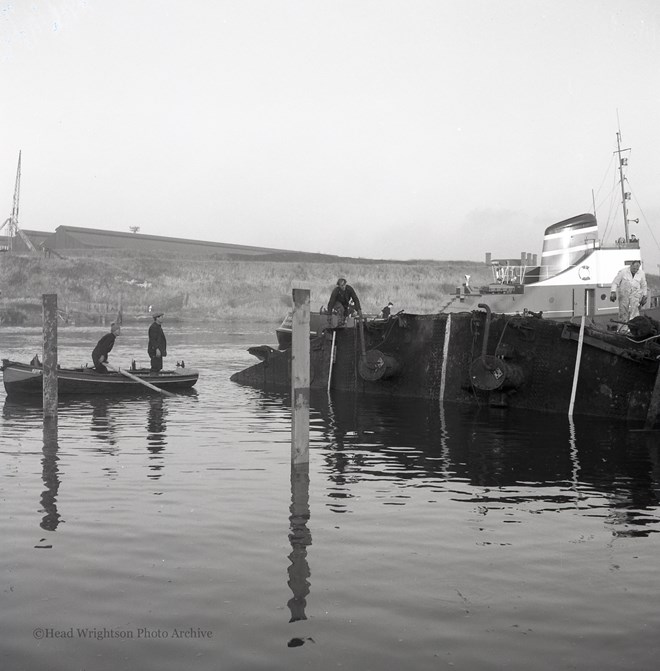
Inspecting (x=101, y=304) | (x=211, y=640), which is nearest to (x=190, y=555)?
(x=211, y=640)

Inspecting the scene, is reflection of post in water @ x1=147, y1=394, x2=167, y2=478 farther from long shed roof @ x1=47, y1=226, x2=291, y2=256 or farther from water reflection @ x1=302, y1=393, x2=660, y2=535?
long shed roof @ x1=47, y1=226, x2=291, y2=256

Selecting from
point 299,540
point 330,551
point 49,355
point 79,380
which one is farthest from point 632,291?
point 79,380

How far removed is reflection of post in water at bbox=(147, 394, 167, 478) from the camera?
13.4 meters

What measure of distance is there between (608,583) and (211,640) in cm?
368

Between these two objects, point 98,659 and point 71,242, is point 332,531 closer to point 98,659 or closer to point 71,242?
point 98,659

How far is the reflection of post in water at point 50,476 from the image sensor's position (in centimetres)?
957

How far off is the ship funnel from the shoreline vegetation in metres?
49.3

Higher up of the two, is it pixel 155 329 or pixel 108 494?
pixel 155 329

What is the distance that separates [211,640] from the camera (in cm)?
620

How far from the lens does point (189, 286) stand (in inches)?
3457

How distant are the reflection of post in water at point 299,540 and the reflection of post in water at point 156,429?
7.13ft

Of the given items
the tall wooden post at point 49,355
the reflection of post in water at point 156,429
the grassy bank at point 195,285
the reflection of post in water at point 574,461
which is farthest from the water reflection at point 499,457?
the grassy bank at point 195,285

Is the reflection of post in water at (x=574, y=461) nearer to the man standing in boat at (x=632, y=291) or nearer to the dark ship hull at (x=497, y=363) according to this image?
the dark ship hull at (x=497, y=363)

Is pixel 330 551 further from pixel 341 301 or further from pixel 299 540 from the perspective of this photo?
pixel 341 301
